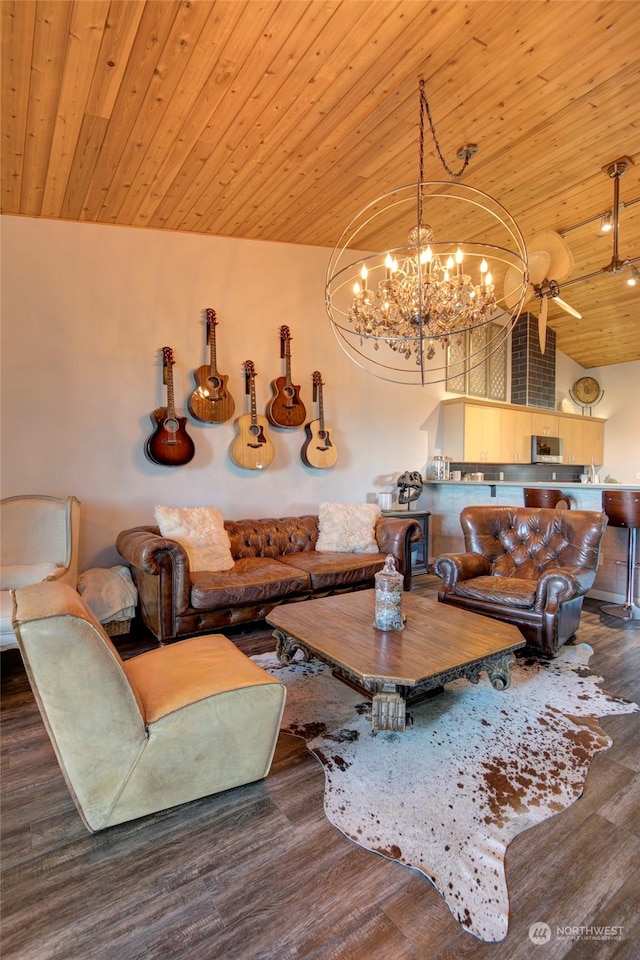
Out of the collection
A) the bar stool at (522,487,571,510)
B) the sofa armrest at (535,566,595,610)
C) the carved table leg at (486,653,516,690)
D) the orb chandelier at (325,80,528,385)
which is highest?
the orb chandelier at (325,80,528,385)

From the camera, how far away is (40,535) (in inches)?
130

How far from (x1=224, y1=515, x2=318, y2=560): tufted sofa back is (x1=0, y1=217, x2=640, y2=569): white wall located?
0.30 m

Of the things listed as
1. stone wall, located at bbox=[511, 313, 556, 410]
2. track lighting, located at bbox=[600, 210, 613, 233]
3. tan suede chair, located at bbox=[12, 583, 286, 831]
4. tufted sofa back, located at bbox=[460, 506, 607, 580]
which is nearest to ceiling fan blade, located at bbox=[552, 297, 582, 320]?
track lighting, located at bbox=[600, 210, 613, 233]

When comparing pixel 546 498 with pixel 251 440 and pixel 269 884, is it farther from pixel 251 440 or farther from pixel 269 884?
pixel 269 884

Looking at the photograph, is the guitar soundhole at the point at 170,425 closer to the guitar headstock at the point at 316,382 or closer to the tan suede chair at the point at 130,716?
the guitar headstock at the point at 316,382

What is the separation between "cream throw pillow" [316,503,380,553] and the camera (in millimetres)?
4324

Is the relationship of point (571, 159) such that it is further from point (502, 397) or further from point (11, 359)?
point (11, 359)

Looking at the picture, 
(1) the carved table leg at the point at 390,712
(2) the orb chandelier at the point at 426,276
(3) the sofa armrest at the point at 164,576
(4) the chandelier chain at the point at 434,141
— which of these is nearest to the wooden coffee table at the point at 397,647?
(1) the carved table leg at the point at 390,712

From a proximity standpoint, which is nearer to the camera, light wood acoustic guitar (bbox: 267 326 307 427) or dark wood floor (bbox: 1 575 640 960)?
dark wood floor (bbox: 1 575 640 960)

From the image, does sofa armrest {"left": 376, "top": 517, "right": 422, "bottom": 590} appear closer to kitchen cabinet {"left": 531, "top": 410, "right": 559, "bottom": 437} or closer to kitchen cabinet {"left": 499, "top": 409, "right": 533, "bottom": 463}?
kitchen cabinet {"left": 499, "top": 409, "right": 533, "bottom": 463}

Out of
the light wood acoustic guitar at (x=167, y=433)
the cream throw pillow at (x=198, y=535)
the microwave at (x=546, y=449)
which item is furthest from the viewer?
the microwave at (x=546, y=449)

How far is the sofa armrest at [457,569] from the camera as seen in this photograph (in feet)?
11.0

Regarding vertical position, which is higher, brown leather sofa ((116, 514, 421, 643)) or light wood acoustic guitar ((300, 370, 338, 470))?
light wood acoustic guitar ((300, 370, 338, 470))

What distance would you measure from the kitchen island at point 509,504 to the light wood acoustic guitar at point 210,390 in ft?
9.35
